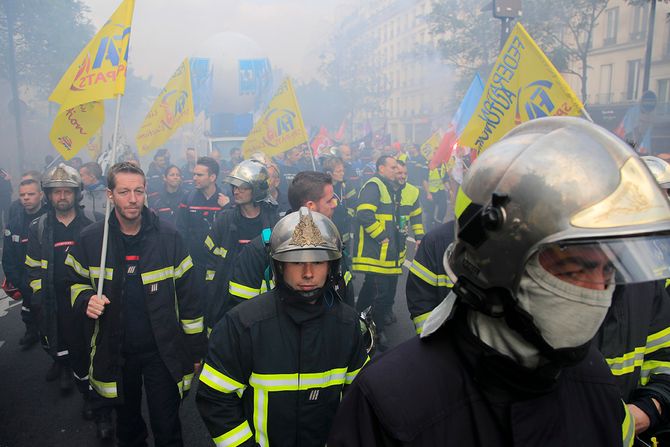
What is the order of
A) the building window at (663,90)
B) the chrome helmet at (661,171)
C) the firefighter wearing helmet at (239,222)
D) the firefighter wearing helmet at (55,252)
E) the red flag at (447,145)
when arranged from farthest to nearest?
the building window at (663,90), the red flag at (447,145), the firefighter wearing helmet at (239,222), the firefighter wearing helmet at (55,252), the chrome helmet at (661,171)

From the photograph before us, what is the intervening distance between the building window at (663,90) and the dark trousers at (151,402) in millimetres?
36259

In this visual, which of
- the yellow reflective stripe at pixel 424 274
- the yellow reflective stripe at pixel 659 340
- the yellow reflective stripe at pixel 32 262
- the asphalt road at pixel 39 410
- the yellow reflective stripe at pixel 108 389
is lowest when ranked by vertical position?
the asphalt road at pixel 39 410

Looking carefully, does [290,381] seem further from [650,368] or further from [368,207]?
[368,207]

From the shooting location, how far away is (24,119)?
37.5m

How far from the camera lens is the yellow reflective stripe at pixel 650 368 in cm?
244

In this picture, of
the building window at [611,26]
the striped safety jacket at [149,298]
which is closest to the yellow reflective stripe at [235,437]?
the striped safety jacket at [149,298]

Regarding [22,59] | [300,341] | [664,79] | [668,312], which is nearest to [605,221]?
[300,341]

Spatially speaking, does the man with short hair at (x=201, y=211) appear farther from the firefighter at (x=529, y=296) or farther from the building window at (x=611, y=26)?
the building window at (x=611, y=26)

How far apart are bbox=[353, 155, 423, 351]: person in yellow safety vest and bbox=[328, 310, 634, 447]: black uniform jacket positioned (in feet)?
15.4

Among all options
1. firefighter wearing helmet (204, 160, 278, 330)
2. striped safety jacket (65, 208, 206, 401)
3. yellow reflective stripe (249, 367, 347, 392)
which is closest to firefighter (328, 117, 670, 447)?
yellow reflective stripe (249, 367, 347, 392)

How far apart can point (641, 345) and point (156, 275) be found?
290 cm

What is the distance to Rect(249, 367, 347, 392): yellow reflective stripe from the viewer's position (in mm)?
2324

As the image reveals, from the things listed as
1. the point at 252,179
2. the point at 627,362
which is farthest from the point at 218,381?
the point at 252,179

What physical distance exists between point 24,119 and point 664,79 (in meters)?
44.4
